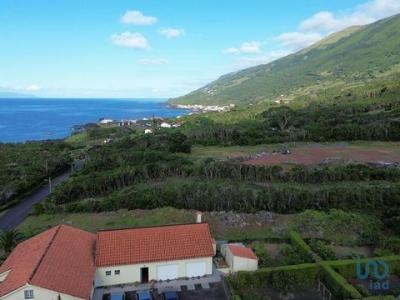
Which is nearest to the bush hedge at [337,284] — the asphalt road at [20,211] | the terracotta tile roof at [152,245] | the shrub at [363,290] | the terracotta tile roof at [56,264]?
the shrub at [363,290]

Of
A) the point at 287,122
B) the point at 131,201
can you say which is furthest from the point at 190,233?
the point at 287,122

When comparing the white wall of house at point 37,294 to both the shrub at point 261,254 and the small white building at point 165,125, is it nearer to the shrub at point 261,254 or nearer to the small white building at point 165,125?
the shrub at point 261,254

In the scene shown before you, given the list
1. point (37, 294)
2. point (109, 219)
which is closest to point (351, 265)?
point (37, 294)

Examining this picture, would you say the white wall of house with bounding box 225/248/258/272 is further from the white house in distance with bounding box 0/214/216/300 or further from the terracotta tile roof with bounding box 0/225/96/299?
the terracotta tile roof with bounding box 0/225/96/299

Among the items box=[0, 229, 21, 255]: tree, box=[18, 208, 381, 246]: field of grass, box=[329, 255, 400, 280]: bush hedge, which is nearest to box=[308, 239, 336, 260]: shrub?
box=[329, 255, 400, 280]: bush hedge

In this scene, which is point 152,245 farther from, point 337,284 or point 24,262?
point 337,284

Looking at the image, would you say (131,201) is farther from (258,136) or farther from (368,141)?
(368,141)
